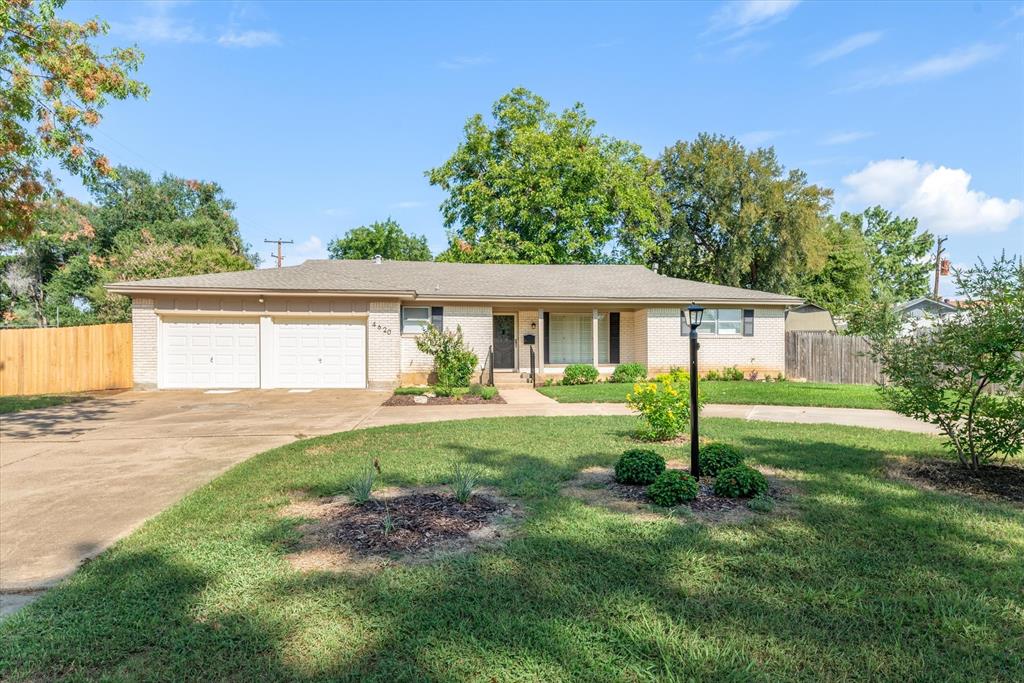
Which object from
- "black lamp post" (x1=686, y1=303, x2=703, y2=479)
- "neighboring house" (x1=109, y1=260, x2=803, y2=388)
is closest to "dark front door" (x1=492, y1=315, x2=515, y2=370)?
"neighboring house" (x1=109, y1=260, x2=803, y2=388)

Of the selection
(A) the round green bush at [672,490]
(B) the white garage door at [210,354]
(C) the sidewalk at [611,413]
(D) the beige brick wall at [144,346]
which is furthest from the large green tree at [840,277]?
(D) the beige brick wall at [144,346]

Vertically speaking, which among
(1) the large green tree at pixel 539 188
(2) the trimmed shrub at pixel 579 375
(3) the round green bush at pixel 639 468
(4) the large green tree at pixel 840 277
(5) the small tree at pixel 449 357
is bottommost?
(3) the round green bush at pixel 639 468

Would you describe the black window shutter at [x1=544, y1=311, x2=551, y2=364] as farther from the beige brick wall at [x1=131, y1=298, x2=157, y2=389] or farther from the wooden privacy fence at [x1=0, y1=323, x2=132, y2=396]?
the wooden privacy fence at [x1=0, y1=323, x2=132, y2=396]

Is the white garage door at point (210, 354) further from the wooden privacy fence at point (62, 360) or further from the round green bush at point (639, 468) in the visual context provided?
the round green bush at point (639, 468)

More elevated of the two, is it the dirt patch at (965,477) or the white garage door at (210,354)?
the white garage door at (210,354)

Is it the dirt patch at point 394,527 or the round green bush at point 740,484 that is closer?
the dirt patch at point 394,527

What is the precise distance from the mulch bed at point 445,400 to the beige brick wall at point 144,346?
23.9 feet

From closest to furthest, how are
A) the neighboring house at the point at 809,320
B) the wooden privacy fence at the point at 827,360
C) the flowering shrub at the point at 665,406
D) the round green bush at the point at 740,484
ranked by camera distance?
the round green bush at the point at 740,484
the flowering shrub at the point at 665,406
the wooden privacy fence at the point at 827,360
the neighboring house at the point at 809,320

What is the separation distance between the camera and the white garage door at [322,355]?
1475cm

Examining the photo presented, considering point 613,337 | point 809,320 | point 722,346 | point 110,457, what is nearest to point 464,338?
point 613,337

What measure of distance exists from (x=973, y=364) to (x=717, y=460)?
243 centimetres

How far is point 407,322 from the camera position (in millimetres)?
15742

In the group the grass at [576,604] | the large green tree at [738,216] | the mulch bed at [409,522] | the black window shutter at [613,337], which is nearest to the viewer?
the grass at [576,604]

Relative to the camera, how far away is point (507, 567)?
3.06 m
